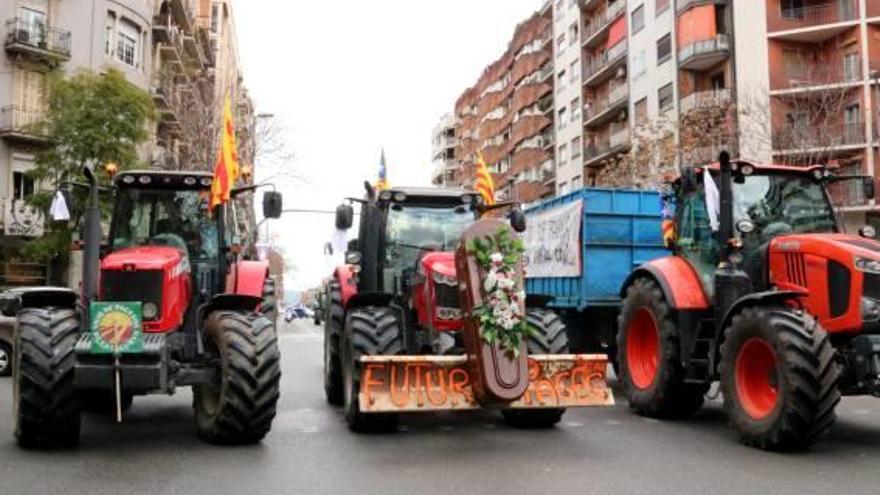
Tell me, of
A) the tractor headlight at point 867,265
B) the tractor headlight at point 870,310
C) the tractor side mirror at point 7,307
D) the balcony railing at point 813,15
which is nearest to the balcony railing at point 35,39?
the tractor side mirror at point 7,307

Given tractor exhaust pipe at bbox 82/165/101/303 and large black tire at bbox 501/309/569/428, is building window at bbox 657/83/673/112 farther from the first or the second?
tractor exhaust pipe at bbox 82/165/101/303

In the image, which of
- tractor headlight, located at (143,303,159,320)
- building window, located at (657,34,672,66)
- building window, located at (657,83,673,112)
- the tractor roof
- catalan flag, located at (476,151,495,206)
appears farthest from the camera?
building window, located at (657,34,672,66)

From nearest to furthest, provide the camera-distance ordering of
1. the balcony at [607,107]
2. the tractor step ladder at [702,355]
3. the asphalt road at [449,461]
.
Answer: the asphalt road at [449,461] < the tractor step ladder at [702,355] < the balcony at [607,107]

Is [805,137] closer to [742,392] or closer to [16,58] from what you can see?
[742,392]

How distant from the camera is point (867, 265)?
767cm

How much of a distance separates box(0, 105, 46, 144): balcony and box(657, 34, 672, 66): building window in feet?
101

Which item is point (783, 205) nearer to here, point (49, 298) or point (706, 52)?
point (49, 298)

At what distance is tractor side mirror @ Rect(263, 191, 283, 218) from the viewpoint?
916cm

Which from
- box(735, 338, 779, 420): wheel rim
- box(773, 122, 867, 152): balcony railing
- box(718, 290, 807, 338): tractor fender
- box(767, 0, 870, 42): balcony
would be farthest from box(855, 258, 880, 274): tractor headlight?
box(767, 0, 870, 42): balcony

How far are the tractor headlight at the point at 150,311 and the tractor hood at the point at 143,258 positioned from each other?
35cm

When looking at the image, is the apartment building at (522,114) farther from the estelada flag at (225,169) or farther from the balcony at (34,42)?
the estelada flag at (225,169)

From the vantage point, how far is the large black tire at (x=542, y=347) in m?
8.79

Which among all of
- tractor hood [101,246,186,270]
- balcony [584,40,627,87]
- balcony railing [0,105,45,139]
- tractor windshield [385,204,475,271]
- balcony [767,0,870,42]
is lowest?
tractor hood [101,246,186,270]

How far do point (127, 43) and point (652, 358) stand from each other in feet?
108
